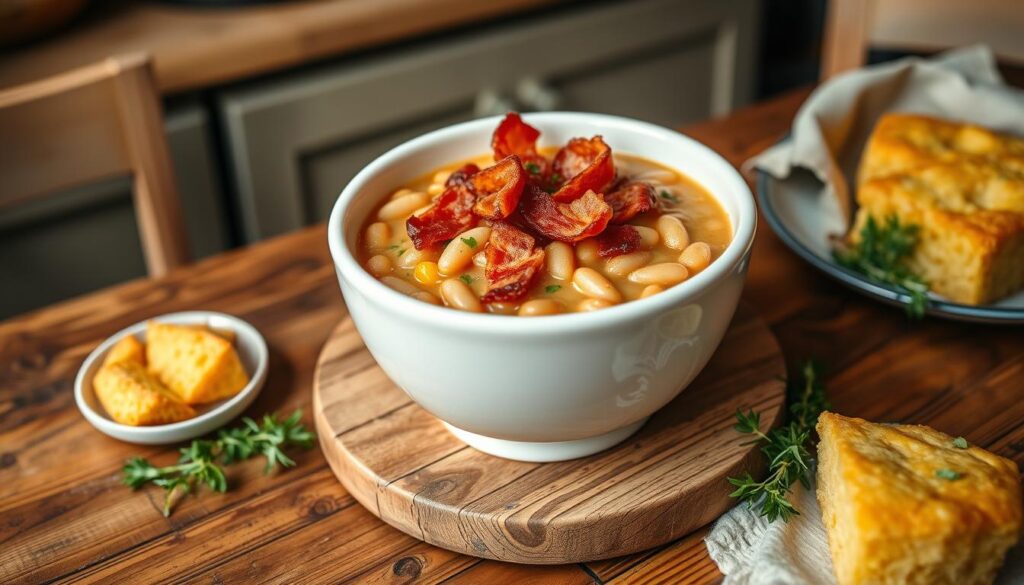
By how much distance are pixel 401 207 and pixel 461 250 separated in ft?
0.55

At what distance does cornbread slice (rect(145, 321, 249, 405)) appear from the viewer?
1329 millimetres

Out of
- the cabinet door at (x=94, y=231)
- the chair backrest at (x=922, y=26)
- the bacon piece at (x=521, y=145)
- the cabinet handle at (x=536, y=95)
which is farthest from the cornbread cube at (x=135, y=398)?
the cabinet handle at (x=536, y=95)

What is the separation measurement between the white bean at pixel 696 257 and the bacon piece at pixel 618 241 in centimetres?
6

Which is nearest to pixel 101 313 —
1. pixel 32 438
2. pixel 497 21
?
pixel 32 438

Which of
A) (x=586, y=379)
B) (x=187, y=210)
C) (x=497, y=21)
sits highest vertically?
(x=586, y=379)

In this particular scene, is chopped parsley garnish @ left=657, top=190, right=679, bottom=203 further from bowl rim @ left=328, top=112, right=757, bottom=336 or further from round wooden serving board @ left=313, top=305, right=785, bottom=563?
round wooden serving board @ left=313, top=305, right=785, bottom=563

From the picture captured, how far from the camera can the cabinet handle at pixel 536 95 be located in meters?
3.09

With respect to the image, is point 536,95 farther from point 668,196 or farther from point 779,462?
point 779,462

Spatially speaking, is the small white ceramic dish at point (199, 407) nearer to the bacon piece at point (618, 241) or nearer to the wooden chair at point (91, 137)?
the wooden chair at point (91, 137)

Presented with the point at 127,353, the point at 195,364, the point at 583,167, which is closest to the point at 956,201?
the point at 583,167

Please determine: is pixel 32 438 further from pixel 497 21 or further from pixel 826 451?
pixel 497 21

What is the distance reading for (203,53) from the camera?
2547 mm

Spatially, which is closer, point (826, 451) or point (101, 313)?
point (826, 451)

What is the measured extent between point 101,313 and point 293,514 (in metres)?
0.64
